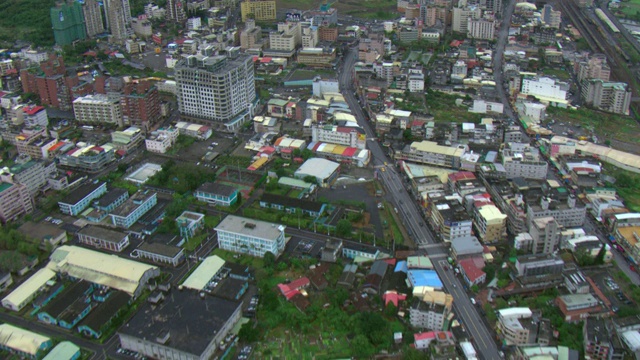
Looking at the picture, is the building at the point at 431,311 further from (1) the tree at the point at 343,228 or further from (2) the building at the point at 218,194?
(2) the building at the point at 218,194

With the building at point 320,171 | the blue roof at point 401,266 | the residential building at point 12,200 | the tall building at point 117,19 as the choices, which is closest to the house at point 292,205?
the building at point 320,171

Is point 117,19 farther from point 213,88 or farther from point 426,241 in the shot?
point 426,241

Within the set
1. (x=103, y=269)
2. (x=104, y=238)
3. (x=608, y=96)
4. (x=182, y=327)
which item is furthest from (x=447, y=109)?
(x=182, y=327)

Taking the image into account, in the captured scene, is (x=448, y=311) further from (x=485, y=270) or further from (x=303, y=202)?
→ (x=303, y=202)

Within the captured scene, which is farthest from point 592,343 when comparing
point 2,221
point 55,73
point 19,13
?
point 19,13

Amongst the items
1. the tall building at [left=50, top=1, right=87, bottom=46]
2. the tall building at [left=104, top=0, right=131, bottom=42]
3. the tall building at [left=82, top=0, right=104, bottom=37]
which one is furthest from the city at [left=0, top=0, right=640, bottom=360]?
the tall building at [left=82, top=0, right=104, bottom=37]

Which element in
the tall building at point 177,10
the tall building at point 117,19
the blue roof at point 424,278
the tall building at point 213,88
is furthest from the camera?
the tall building at point 177,10
